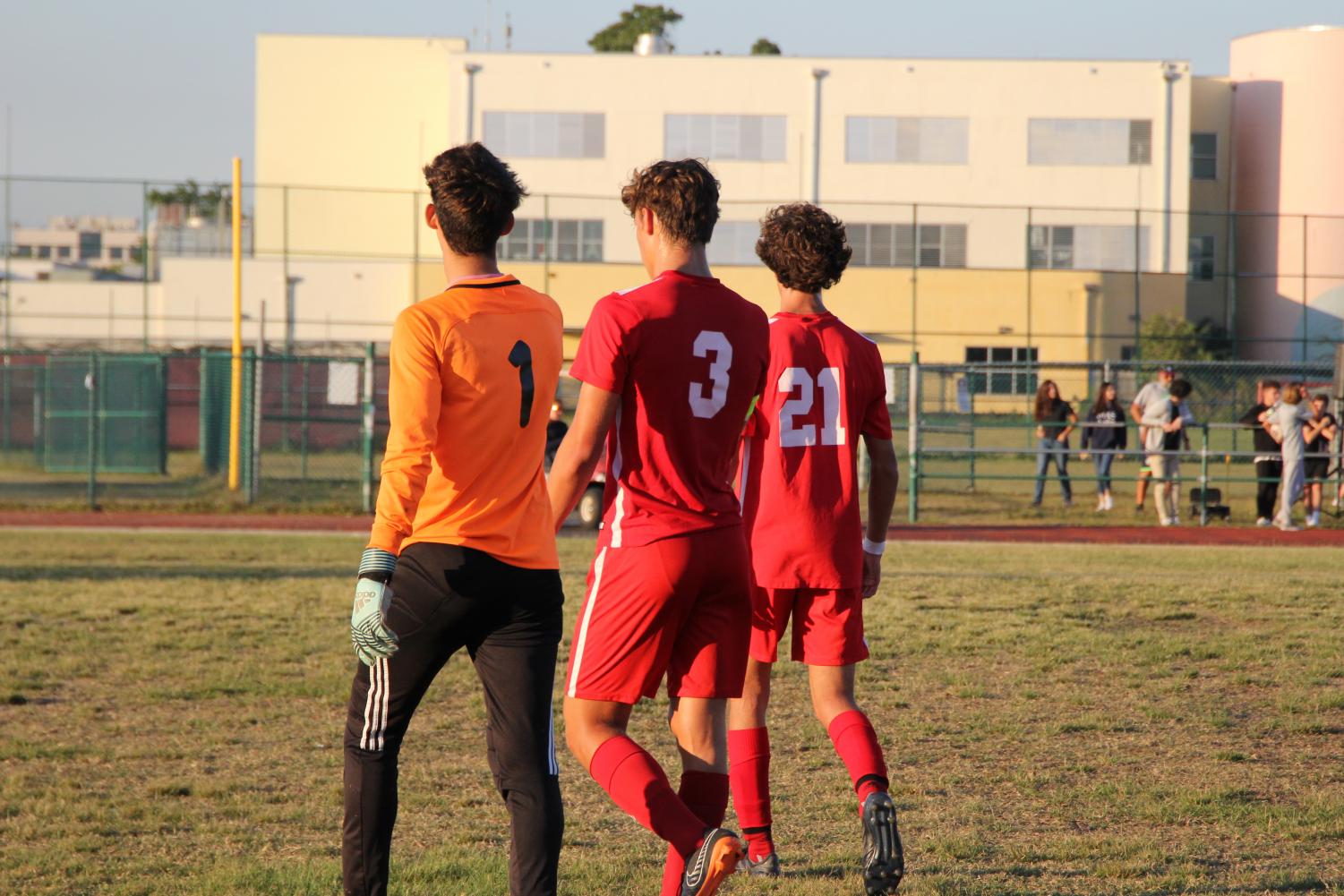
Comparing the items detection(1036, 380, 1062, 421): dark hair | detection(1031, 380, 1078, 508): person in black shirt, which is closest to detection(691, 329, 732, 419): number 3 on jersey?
detection(1031, 380, 1078, 508): person in black shirt

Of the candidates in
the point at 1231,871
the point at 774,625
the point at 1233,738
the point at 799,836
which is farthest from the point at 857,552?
the point at 1233,738

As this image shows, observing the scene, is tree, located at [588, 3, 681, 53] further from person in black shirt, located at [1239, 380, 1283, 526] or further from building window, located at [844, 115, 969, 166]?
person in black shirt, located at [1239, 380, 1283, 526]

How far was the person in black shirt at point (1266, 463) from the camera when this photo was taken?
1778cm

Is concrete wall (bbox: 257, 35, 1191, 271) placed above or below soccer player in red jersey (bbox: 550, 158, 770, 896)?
above

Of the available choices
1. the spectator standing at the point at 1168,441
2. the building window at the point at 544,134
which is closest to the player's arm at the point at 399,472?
the spectator standing at the point at 1168,441

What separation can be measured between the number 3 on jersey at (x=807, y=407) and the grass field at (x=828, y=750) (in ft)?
4.46

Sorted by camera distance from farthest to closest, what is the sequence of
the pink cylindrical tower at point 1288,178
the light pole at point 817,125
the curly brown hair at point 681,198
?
the light pole at point 817,125, the pink cylindrical tower at point 1288,178, the curly brown hair at point 681,198

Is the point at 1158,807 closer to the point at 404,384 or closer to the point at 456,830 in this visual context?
the point at 456,830

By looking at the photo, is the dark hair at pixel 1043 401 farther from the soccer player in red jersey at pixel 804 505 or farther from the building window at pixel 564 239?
the building window at pixel 564 239

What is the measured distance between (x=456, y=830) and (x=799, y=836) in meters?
1.20

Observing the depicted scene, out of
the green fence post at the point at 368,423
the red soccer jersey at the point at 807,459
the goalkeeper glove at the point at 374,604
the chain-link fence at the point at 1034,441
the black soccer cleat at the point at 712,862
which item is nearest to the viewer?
the goalkeeper glove at the point at 374,604

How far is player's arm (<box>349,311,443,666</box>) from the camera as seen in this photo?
3.47 metres

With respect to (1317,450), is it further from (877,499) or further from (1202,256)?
(1202,256)

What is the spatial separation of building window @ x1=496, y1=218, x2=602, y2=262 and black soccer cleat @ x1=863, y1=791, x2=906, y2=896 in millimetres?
36223
